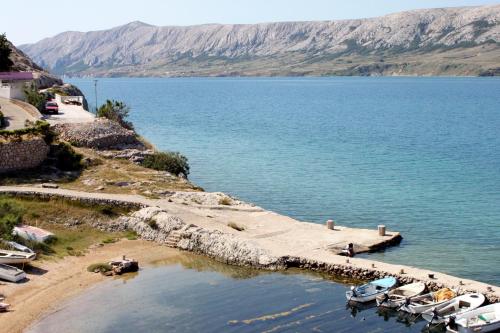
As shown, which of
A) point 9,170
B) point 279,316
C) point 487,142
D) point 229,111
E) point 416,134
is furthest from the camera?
point 229,111

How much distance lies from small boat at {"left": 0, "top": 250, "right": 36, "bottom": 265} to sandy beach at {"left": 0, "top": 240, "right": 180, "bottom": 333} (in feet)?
3.04

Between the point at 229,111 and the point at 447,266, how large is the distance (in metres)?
139

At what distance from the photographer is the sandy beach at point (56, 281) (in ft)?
120

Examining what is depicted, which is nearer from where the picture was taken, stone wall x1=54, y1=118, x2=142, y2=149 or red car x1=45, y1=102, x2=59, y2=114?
stone wall x1=54, y1=118, x2=142, y2=149

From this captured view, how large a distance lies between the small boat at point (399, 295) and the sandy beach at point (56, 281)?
16021 mm

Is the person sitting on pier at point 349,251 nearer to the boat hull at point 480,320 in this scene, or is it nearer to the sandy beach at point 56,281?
the sandy beach at point 56,281

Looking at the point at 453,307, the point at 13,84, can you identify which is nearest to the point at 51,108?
the point at 13,84

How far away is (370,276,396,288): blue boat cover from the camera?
3964cm

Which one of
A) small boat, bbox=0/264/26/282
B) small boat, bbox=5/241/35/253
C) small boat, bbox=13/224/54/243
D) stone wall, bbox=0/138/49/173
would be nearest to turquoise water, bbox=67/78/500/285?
stone wall, bbox=0/138/49/173

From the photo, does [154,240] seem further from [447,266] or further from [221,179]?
[221,179]

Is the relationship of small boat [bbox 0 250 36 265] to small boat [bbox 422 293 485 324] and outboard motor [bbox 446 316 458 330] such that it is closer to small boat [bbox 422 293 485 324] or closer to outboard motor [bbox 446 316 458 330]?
small boat [bbox 422 293 485 324]

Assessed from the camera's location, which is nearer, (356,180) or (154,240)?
(154,240)

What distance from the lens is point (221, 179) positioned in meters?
80.1

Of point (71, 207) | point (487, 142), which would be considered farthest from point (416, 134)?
point (71, 207)
